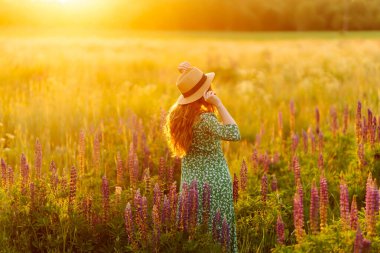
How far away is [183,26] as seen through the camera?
67.4 m

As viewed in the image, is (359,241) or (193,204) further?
(193,204)

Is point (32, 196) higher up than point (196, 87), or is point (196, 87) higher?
point (196, 87)

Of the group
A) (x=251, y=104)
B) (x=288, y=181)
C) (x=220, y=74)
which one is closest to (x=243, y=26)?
(x=220, y=74)

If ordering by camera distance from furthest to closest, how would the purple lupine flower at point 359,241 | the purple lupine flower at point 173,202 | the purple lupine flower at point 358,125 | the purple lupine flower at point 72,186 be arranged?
1. the purple lupine flower at point 358,125
2. the purple lupine flower at point 72,186
3. the purple lupine flower at point 173,202
4. the purple lupine flower at point 359,241

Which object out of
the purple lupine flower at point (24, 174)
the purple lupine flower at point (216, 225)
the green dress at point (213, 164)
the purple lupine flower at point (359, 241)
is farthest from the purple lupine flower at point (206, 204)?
the purple lupine flower at point (24, 174)

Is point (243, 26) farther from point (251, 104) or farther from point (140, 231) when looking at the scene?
Answer: point (140, 231)

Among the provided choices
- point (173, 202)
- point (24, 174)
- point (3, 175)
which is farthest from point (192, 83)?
point (3, 175)

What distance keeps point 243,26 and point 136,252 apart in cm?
6657

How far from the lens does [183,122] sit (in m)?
4.42

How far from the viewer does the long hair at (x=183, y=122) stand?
14.5ft

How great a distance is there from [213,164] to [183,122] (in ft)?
1.31

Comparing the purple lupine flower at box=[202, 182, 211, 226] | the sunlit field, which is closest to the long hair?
the sunlit field

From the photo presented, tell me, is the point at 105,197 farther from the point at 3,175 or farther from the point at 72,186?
the point at 3,175

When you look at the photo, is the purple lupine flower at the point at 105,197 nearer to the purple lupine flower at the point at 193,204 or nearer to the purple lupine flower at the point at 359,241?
the purple lupine flower at the point at 193,204
